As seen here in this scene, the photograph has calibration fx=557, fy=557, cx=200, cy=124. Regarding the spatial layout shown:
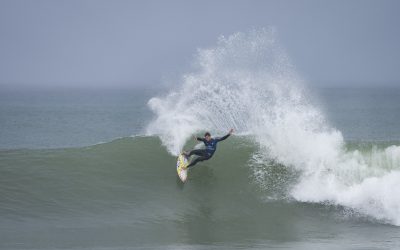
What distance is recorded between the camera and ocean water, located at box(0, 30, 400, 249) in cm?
1234

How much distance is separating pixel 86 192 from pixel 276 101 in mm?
6746

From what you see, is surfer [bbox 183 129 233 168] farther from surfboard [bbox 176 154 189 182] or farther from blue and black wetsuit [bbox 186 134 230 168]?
surfboard [bbox 176 154 189 182]

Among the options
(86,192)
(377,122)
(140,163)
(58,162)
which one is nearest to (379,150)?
→ (140,163)

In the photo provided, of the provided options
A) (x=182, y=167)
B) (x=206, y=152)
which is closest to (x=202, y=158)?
(x=206, y=152)

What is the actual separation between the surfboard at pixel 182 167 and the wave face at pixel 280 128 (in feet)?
5.17

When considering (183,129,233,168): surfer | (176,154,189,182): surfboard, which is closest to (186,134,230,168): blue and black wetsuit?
(183,129,233,168): surfer

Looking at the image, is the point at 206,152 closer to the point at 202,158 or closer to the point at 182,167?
the point at 202,158

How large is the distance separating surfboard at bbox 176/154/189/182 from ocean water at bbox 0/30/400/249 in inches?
8.8

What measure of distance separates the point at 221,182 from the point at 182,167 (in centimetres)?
121

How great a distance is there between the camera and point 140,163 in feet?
57.0

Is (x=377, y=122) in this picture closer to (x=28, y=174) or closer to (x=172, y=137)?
(x=172, y=137)

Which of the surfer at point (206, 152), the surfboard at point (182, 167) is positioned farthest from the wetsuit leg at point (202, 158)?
the surfboard at point (182, 167)

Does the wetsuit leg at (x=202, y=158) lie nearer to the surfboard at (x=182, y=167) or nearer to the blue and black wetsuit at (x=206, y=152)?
the blue and black wetsuit at (x=206, y=152)

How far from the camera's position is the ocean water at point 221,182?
40.5 feet
